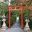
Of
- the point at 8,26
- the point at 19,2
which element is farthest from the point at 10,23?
the point at 19,2

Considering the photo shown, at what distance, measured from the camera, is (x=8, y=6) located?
3.14 feet

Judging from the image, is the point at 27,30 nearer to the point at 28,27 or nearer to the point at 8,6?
the point at 28,27

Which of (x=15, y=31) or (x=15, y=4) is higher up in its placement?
(x=15, y=4)

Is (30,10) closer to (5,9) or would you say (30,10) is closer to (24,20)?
(24,20)

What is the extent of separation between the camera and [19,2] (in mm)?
948

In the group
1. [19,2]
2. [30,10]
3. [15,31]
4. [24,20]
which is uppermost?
[19,2]

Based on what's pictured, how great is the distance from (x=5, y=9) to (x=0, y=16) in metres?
0.11

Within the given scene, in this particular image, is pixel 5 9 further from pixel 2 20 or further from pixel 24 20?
pixel 24 20

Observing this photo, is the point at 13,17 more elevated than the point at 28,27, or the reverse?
the point at 13,17

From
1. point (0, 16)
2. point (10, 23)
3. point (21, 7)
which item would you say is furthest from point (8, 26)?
point (21, 7)

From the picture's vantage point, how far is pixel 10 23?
0.97 metres

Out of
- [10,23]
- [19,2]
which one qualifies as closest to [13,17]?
[10,23]

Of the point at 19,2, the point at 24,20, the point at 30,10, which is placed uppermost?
the point at 19,2

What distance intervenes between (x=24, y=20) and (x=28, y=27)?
0.32 ft
